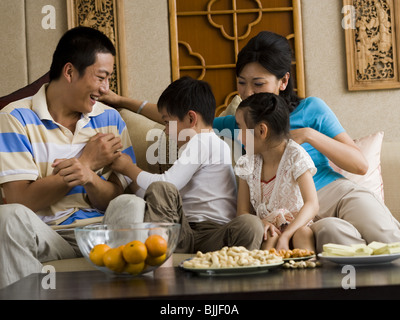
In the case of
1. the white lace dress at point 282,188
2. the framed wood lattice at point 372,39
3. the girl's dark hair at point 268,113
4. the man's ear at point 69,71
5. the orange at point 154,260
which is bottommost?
the orange at point 154,260

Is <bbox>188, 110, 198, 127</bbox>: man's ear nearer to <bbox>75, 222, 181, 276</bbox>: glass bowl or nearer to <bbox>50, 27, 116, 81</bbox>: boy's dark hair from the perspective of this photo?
<bbox>50, 27, 116, 81</bbox>: boy's dark hair

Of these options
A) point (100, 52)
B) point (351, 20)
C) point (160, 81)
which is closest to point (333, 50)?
point (351, 20)

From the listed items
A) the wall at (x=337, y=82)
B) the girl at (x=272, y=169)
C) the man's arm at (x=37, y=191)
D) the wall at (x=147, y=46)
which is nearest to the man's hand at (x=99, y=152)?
the man's arm at (x=37, y=191)

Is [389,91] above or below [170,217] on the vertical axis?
above

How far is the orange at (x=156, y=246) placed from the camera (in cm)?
126

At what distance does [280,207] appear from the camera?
1.98 metres

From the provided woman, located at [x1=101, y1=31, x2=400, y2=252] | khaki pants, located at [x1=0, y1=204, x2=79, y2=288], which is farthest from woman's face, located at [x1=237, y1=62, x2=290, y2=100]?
khaki pants, located at [x1=0, y1=204, x2=79, y2=288]

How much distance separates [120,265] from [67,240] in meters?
0.78

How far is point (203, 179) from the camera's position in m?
2.12

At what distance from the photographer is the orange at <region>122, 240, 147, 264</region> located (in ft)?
4.06

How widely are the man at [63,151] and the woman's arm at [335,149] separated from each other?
72cm

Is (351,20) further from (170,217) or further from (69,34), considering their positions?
(170,217)

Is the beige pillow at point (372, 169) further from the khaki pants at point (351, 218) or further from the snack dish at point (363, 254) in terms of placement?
the snack dish at point (363, 254)
